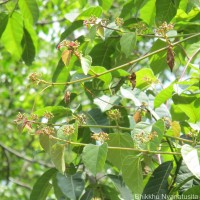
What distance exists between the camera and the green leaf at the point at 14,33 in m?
1.50

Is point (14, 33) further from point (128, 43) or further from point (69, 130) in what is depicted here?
point (69, 130)

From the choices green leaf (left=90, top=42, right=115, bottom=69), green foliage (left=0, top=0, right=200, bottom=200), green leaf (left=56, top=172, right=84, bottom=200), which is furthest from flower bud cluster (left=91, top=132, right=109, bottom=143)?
green leaf (left=90, top=42, right=115, bottom=69)

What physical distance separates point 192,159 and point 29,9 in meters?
0.69

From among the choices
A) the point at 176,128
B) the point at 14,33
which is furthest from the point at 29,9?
the point at 176,128

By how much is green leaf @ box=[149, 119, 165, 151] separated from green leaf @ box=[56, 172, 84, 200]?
281mm

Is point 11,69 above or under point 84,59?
under

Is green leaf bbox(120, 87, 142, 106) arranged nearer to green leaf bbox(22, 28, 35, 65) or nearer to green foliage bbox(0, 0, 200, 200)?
green foliage bbox(0, 0, 200, 200)

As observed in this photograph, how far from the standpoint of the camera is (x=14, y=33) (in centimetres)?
153

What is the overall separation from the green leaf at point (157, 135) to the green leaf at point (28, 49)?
2.17ft

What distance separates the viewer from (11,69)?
18.5 feet

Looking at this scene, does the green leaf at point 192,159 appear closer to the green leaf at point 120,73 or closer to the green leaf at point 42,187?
the green leaf at point 120,73

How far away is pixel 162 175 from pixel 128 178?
0.14 meters

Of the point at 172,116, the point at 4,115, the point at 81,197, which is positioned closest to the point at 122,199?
the point at 81,197

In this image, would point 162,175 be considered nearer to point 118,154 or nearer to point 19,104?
point 118,154
